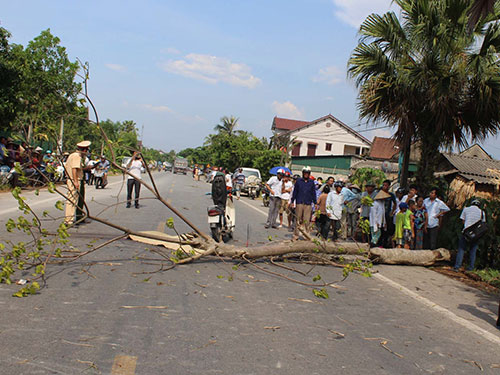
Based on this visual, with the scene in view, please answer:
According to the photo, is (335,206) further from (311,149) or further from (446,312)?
(311,149)

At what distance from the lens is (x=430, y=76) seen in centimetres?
1104

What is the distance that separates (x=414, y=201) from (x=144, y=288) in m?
7.46

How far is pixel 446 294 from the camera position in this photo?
698 cm

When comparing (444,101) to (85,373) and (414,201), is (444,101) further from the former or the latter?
(85,373)

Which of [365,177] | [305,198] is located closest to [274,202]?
[305,198]

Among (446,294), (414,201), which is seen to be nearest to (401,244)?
(414,201)

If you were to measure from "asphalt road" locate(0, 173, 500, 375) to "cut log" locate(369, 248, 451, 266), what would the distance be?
1.66 m

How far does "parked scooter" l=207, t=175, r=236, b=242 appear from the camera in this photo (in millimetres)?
8703

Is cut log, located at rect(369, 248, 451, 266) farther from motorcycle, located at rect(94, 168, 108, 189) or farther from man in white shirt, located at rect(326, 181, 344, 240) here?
motorcycle, located at rect(94, 168, 108, 189)

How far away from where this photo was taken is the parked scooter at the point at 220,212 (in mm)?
8703

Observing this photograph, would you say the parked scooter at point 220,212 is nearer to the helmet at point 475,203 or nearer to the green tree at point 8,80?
the helmet at point 475,203

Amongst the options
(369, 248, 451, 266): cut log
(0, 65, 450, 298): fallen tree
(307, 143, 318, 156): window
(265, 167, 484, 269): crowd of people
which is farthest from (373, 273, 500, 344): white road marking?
(307, 143, 318, 156): window

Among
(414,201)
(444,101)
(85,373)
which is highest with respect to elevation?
(444,101)

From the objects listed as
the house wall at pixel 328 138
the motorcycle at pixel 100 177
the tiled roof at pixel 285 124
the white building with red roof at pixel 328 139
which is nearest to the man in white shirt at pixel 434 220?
the motorcycle at pixel 100 177
